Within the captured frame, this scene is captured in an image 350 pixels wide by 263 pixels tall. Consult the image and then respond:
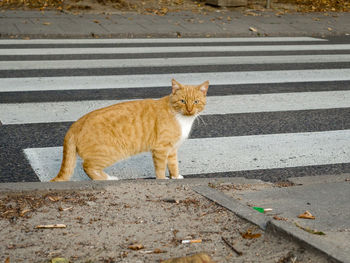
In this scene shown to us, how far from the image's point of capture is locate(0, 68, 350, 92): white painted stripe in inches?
288

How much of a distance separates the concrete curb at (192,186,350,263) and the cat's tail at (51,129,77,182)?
1008 mm

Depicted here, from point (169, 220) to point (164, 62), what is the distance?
5856 mm

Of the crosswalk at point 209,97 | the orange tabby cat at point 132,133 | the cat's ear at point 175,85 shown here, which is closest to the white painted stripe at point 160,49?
the crosswalk at point 209,97

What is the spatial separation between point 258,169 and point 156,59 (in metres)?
4.78

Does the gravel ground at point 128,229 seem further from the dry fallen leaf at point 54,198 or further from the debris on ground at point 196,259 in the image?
the debris on ground at point 196,259

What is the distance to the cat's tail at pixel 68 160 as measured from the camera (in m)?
4.20

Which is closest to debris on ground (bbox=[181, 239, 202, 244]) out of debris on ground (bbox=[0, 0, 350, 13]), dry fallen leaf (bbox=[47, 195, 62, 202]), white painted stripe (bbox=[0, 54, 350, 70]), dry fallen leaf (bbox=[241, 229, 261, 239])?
dry fallen leaf (bbox=[241, 229, 261, 239])

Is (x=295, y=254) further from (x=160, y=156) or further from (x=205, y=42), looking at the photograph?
(x=205, y=42)

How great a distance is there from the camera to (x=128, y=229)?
10.7ft

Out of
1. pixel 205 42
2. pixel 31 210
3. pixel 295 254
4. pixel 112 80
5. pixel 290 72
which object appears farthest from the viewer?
pixel 205 42

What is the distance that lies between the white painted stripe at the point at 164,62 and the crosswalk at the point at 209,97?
2 cm

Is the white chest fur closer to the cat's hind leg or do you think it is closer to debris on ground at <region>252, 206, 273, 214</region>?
the cat's hind leg

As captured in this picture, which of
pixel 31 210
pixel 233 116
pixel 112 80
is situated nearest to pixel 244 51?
pixel 112 80

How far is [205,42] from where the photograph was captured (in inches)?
447
